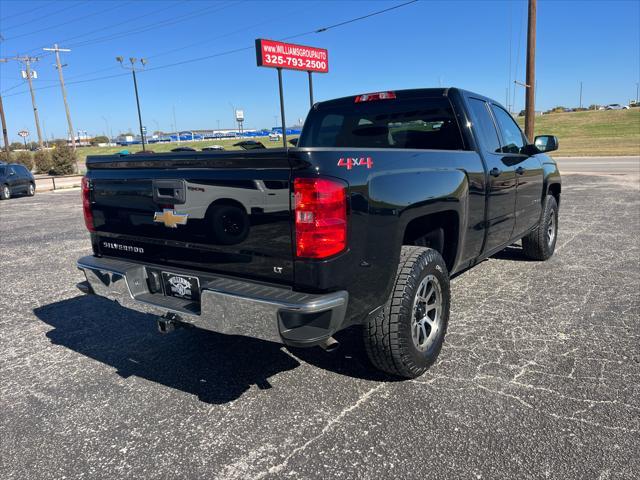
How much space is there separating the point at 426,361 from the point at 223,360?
1447 millimetres

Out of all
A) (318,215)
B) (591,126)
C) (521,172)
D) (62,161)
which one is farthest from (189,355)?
(591,126)

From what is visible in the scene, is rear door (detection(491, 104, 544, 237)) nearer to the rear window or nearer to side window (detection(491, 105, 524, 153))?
side window (detection(491, 105, 524, 153))

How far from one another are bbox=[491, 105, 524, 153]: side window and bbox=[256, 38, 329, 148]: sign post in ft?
61.9

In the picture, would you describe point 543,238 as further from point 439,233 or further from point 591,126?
point 591,126

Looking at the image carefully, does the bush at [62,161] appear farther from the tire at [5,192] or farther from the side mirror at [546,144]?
the side mirror at [546,144]

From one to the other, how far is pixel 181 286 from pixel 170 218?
0.41 metres

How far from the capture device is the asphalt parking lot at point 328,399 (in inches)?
96.0

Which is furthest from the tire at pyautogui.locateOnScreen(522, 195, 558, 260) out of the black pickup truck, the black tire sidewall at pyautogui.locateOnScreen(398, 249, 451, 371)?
the black tire sidewall at pyautogui.locateOnScreen(398, 249, 451, 371)

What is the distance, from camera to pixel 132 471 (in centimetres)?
242

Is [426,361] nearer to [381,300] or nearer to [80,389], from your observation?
[381,300]

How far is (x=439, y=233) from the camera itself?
11.9 feet

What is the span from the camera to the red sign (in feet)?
84.7

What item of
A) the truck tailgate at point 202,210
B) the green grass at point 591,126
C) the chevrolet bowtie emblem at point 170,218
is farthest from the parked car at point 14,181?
the green grass at point 591,126

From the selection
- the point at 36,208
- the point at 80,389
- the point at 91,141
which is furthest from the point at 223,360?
the point at 91,141
